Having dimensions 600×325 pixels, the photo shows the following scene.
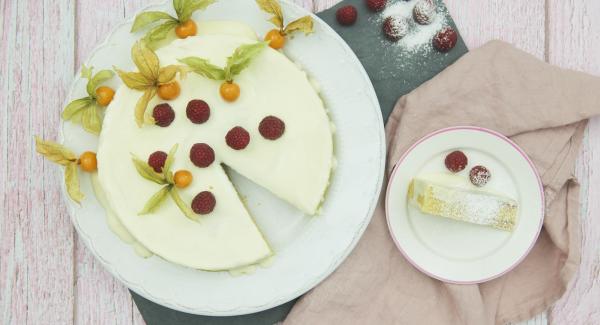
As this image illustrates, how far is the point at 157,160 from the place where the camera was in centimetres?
171

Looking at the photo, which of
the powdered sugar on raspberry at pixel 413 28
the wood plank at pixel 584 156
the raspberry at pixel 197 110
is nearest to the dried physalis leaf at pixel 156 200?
the raspberry at pixel 197 110

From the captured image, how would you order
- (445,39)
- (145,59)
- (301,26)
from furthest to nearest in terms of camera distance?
1. (445,39)
2. (301,26)
3. (145,59)

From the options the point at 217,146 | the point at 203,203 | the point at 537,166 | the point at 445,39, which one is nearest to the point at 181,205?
the point at 203,203

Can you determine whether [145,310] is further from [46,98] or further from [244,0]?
[244,0]

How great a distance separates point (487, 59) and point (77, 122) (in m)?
1.28

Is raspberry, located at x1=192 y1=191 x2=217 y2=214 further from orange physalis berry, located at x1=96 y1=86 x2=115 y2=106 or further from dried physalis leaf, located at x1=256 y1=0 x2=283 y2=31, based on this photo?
dried physalis leaf, located at x1=256 y1=0 x2=283 y2=31

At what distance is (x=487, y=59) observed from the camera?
187 centimetres

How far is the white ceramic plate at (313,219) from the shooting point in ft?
5.87

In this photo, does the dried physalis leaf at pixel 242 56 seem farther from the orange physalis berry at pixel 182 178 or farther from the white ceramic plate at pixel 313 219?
the orange physalis berry at pixel 182 178

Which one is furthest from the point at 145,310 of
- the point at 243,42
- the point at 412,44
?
the point at 412,44

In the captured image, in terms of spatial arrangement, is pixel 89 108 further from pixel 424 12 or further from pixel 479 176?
pixel 479 176

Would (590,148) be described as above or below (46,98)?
below

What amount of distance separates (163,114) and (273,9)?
1.45 ft

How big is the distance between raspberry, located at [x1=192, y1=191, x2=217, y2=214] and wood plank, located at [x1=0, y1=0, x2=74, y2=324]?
53 cm
